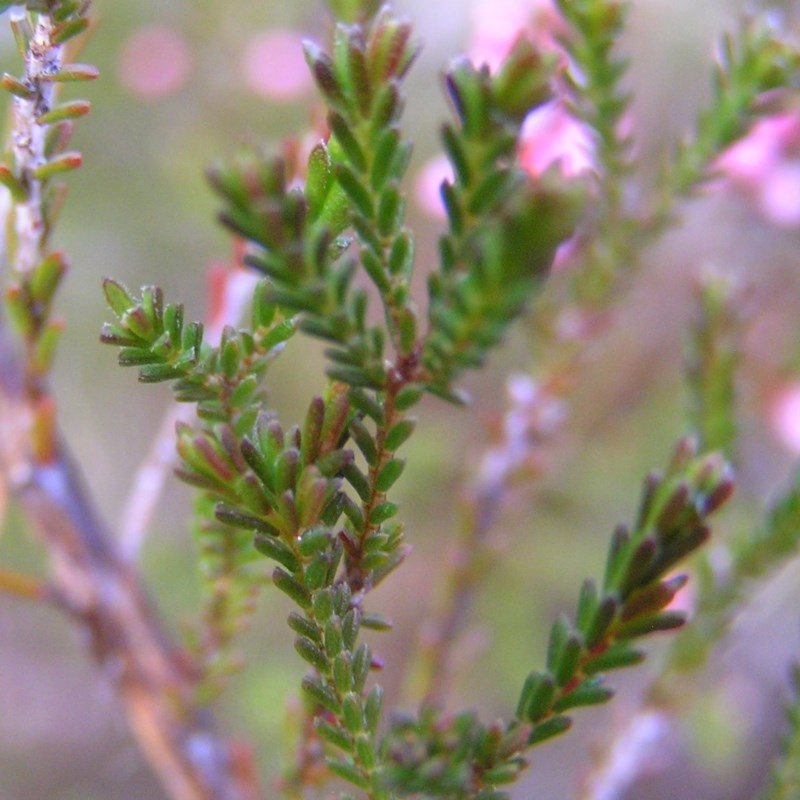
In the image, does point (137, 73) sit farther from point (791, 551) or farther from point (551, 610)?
point (791, 551)

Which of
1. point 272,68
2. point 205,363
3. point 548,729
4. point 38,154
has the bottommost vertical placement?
point 548,729

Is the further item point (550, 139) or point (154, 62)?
point (154, 62)

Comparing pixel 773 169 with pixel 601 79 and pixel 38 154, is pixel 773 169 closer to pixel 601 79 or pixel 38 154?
pixel 601 79

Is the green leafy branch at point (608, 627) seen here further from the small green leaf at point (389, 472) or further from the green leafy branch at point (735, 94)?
the green leafy branch at point (735, 94)

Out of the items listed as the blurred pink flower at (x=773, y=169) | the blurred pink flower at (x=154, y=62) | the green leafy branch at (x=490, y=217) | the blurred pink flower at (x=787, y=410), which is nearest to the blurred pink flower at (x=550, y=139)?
the blurred pink flower at (x=773, y=169)

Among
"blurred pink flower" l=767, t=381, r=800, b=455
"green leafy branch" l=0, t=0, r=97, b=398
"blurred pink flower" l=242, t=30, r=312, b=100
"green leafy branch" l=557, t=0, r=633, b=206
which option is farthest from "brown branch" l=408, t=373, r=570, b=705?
"blurred pink flower" l=242, t=30, r=312, b=100

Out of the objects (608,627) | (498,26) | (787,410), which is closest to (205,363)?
(608,627)
